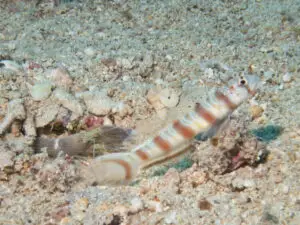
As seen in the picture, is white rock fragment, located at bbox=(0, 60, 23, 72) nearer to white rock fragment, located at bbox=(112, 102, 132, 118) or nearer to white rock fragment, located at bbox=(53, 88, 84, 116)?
white rock fragment, located at bbox=(53, 88, 84, 116)

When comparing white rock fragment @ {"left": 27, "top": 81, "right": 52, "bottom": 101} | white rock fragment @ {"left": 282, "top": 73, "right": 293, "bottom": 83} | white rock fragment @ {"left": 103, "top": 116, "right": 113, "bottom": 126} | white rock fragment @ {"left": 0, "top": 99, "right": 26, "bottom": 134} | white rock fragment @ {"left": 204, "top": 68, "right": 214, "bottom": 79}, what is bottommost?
white rock fragment @ {"left": 103, "top": 116, "right": 113, "bottom": 126}

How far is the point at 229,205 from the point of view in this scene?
9.19 ft

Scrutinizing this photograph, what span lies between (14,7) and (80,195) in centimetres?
443

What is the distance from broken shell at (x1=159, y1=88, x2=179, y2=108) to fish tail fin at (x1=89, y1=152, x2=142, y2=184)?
4.71 feet

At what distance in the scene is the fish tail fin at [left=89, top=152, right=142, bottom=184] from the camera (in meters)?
2.95

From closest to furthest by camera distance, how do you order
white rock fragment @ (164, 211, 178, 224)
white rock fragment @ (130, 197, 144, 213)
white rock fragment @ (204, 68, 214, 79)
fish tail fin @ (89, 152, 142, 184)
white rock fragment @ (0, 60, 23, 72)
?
white rock fragment @ (164, 211, 178, 224) → white rock fragment @ (130, 197, 144, 213) → fish tail fin @ (89, 152, 142, 184) → white rock fragment @ (0, 60, 23, 72) → white rock fragment @ (204, 68, 214, 79)

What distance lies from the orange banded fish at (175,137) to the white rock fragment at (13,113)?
1260 millimetres

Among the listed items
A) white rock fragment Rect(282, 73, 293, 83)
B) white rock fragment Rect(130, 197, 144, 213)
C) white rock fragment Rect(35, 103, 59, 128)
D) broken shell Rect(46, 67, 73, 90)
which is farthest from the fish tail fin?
white rock fragment Rect(282, 73, 293, 83)

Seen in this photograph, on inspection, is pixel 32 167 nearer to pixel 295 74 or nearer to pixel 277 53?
pixel 295 74

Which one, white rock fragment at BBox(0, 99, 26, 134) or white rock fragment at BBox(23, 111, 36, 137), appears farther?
white rock fragment at BBox(23, 111, 36, 137)

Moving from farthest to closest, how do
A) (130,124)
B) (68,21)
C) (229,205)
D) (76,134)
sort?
(68,21), (130,124), (76,134), (229,205)

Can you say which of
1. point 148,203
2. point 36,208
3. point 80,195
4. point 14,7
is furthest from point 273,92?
point 14,7

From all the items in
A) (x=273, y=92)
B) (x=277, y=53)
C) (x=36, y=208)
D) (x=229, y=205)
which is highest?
(x=277, y=53)

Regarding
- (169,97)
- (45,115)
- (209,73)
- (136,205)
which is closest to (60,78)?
(45,115)
